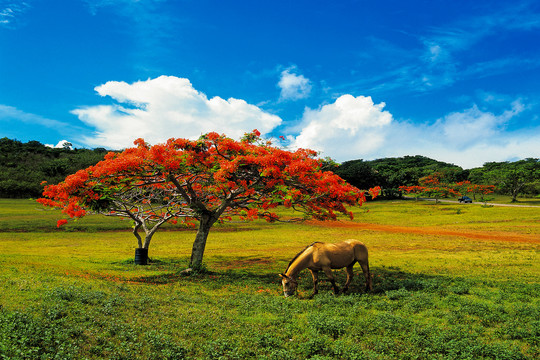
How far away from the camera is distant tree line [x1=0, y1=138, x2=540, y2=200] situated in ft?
287

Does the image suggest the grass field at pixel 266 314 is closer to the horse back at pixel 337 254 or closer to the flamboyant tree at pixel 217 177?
the horse back at pixel 337 254

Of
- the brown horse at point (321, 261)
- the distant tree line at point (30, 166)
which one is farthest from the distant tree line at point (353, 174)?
the brown horse at point (321, 261)

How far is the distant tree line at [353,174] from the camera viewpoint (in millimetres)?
87375

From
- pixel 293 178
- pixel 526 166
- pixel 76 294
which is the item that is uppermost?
pixel 526 166

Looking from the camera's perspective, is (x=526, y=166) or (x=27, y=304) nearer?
(x=27, y=304)

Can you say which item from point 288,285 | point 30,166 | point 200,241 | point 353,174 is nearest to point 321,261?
point 288,285

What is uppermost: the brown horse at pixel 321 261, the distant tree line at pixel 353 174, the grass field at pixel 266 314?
the distant tree line at pixel 353 174

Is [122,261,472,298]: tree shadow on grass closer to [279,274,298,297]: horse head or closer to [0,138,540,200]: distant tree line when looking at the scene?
[279,274,298,297]: horse head

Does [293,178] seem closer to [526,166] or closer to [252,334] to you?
[252,334]

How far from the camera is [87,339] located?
817cm

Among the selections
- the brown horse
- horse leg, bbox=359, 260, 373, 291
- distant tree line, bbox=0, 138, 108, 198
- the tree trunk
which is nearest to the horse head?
the brown horse

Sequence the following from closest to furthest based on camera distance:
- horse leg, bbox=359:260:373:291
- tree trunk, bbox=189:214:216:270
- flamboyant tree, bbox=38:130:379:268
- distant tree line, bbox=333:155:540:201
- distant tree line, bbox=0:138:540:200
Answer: horse leg, bbox=359:260:373:291, flamboyant tree, bbox=38:130:379:268, tree trunk, bbox=189:214:216:270, distant tree line, bbox=333:155:540:201, distant tree line, bbox=0:138:540:200

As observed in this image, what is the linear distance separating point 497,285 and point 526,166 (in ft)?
315

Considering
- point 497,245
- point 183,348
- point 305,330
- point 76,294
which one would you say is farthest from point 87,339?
point 497,245
